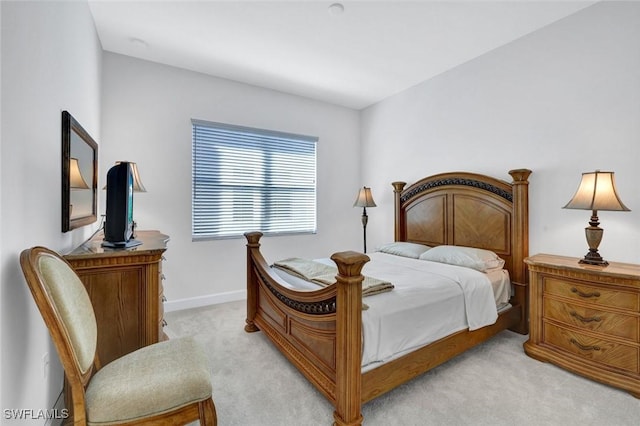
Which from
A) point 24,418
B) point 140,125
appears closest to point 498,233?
point 24,418

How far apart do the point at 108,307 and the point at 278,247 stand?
253 centimetres

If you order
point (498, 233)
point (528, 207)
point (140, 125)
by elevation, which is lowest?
point (498, 233)

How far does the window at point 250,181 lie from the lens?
3629 mm

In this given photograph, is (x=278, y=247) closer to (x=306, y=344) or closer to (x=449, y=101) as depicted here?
(x=306, y=344)

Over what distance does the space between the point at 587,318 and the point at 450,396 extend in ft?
3.96

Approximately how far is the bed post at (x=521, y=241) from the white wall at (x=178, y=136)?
2.69m

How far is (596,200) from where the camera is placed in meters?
2.11

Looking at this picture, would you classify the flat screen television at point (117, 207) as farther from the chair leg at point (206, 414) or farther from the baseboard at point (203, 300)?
the baseboard at point (203, 300)

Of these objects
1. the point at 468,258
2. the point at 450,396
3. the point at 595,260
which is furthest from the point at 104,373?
the point at 595,260

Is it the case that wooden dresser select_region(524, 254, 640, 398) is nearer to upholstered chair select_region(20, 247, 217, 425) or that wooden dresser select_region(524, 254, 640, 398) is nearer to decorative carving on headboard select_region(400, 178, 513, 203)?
decorative carving on headboard select_region(400, 178, 513, 203)

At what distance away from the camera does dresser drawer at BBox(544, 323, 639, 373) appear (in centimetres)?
192

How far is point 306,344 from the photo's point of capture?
6.53 feet

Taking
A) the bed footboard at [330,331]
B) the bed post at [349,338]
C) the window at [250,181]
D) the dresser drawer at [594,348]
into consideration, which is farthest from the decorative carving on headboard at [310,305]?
the dresser drawer at [594,348]

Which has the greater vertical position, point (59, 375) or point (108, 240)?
point (108, 240)
